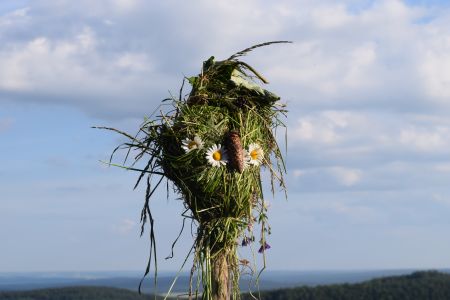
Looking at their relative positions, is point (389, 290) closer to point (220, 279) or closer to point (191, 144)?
point (220, 279)

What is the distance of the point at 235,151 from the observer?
24.0 ft

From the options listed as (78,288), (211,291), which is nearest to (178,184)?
(211,291)

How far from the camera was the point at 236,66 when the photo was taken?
7.79 meters

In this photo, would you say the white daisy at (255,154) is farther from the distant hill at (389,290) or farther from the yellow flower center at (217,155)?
the distant hill at (389,290)

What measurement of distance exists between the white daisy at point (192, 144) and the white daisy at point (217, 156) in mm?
99

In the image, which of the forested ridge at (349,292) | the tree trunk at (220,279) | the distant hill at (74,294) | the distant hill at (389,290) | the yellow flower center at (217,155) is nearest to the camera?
the tree trunk at (220,279)

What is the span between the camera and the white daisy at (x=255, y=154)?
7.48 metres

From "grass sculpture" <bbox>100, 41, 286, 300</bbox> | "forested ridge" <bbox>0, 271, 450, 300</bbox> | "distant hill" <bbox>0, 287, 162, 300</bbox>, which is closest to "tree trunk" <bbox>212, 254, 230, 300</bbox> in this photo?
"grass sculpture" <bbox>100, 41, 286, 300</bbox>

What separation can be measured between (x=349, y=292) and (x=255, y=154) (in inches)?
3393

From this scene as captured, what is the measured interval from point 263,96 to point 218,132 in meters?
0.62

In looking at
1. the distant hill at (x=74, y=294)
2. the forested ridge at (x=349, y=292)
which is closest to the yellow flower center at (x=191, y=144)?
the forested ridge at (x=349, y=292)

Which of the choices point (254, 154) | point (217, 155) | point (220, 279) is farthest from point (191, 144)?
point (220, 279)

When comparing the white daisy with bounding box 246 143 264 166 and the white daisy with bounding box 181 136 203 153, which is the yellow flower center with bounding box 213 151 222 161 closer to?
the white daisy with bounding box 181 136 203 153

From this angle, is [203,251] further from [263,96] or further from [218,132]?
[263,96]
